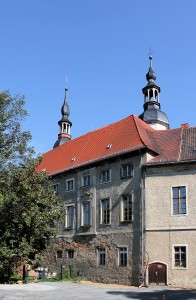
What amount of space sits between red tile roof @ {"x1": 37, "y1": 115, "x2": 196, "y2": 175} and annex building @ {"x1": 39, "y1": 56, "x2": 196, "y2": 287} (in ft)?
0.25

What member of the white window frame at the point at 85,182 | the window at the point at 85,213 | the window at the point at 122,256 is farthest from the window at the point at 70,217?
the window at the point at 122,256

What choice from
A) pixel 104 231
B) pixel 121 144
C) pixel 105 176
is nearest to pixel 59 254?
pixel 104 231

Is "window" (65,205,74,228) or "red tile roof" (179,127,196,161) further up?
"red tile roof" (179,127,196,161)

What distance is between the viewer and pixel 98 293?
20062 millimetres

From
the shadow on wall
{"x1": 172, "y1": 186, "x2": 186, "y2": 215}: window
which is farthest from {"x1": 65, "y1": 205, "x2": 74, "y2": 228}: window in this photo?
the shadow on wall

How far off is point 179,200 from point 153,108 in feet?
87.0

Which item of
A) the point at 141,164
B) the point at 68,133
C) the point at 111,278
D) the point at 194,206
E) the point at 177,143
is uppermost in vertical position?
the point at 68,133

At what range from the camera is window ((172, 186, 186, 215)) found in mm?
24359

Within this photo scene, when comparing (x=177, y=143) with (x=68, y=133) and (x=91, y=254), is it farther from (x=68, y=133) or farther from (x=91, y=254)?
(x=68, y=133)

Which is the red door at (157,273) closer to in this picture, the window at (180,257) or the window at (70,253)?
the window at (180,257)

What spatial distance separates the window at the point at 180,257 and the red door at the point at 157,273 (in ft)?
2.94

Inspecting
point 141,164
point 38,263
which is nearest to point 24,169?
point 38,263

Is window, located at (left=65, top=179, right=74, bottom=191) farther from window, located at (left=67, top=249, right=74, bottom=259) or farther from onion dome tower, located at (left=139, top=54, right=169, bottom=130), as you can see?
onion dome tower, located at (left=139, top=54, right=169, bottom=130)

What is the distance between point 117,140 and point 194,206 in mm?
8626
